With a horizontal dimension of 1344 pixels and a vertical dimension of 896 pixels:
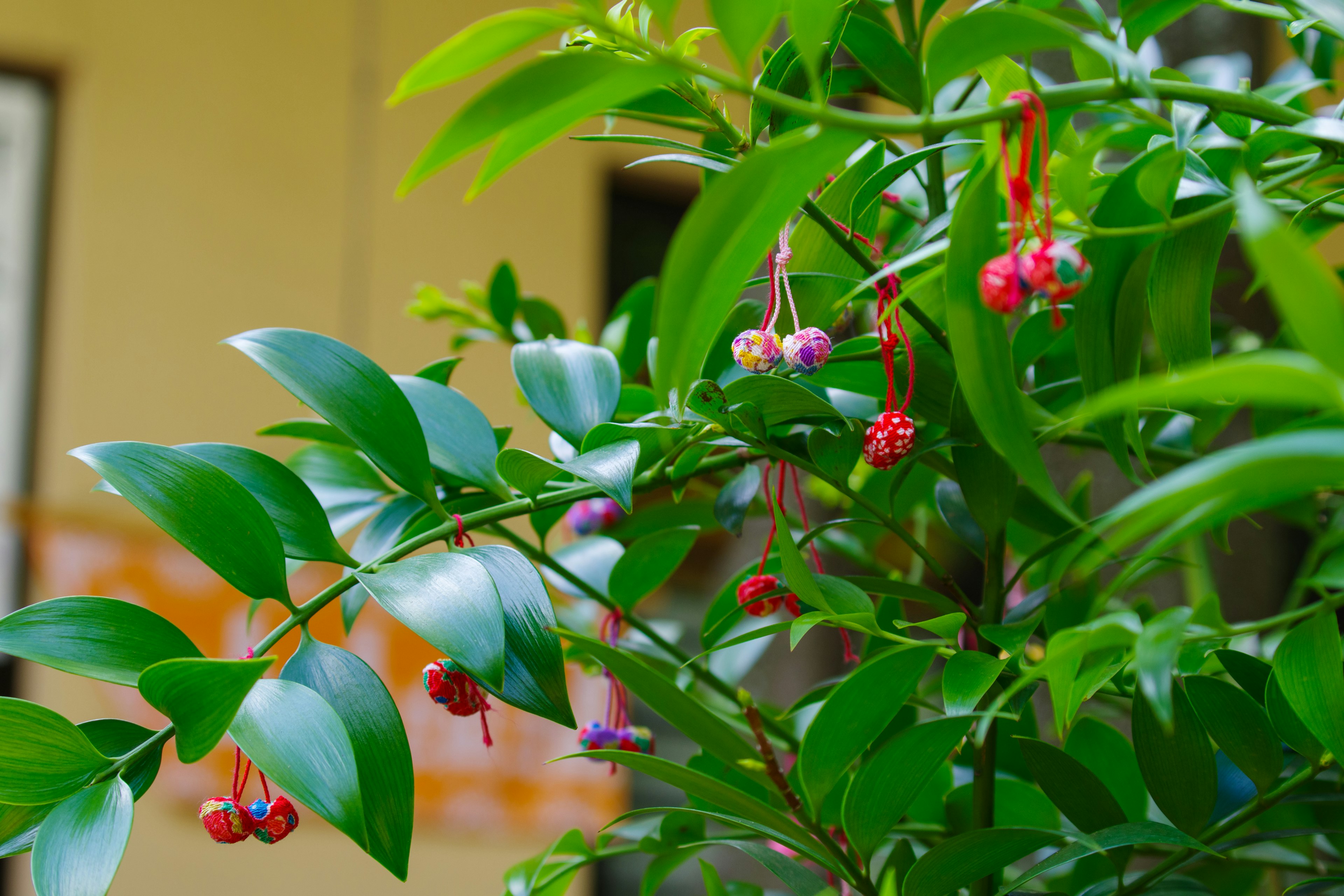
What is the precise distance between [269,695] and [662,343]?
0.12 meters

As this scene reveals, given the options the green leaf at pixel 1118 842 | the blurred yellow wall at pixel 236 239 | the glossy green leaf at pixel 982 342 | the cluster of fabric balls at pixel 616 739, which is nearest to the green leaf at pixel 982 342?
the glossy green leaf at pixel 982 342

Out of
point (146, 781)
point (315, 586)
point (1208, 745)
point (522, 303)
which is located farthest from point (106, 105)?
point (1208, 745)

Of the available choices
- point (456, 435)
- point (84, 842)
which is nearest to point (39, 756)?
point (84, 842)

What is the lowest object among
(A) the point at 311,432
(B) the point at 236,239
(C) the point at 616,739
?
(C) the point at 616,739

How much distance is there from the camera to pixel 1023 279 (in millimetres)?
182

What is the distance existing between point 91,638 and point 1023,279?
0.70 ft

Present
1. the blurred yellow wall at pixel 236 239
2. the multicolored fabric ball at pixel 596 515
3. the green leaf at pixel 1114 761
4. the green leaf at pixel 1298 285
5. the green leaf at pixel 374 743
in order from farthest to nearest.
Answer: the blurred yellow wall at pixel 236 239 → the multicolored fabric ball at pixel 596 515 → the green leaf at pixel 1114 761 → the green leaf at pixel 374 743 → the green leaf at pixel 1298 285

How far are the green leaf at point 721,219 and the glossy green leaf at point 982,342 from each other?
0.03m

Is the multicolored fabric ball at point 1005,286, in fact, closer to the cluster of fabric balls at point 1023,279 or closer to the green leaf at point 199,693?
the cluster of fabric balls at point 1023,279

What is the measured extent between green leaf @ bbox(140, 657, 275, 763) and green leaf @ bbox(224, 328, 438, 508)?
0.07 meters

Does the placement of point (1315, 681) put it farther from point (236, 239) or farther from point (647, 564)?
point (236, 239)

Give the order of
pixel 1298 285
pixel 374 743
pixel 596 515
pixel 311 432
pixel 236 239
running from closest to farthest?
pixel 1298 285, pixel 374 743, pixel 311 432, pixel 596 515, pixel 236 239

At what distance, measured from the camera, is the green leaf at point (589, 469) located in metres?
0.24

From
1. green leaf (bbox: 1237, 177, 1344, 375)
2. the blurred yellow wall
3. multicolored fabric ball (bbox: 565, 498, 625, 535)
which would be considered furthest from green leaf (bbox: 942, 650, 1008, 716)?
the blurred yellow wall
